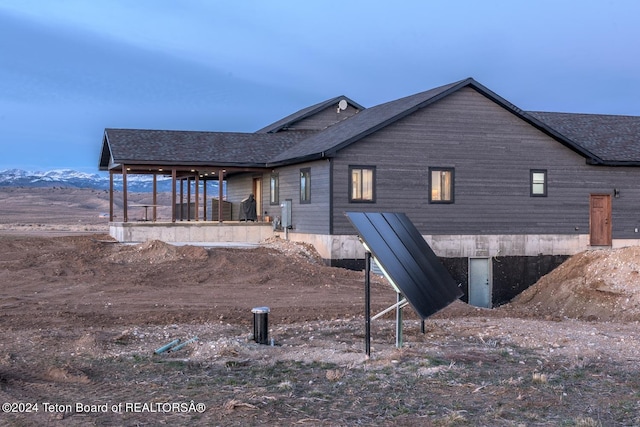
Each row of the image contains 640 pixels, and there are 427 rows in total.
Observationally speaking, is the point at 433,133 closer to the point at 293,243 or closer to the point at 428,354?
the point at 293,243

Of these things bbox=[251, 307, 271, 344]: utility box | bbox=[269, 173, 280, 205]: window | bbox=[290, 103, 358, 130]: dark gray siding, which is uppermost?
bbox=[290, 103, 358, 130]: dark gray siding

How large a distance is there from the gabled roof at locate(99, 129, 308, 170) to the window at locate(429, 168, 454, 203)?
721 centimetres

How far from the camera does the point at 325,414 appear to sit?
24.0ft

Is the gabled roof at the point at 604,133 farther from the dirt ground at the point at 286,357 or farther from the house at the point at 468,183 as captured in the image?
the dirt ground at the point at 286,357

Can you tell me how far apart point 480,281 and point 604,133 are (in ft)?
30.3

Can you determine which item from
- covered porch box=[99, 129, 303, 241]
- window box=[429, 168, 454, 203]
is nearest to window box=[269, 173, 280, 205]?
covered porch box=[99, 129, 303, 241]

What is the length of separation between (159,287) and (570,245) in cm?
1550

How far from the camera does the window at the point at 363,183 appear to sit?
81.5 ft

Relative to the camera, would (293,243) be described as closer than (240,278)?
No

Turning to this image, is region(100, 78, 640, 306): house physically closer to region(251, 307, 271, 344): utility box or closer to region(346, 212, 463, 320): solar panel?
region(346, 212, 463, 320): solar panel

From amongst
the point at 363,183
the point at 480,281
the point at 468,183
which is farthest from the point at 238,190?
the point at 480,281

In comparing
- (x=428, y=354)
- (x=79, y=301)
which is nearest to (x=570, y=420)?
(x=428, y=354)

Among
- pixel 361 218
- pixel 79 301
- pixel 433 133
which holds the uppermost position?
pixel 433 133

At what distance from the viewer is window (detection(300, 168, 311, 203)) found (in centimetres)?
2635
